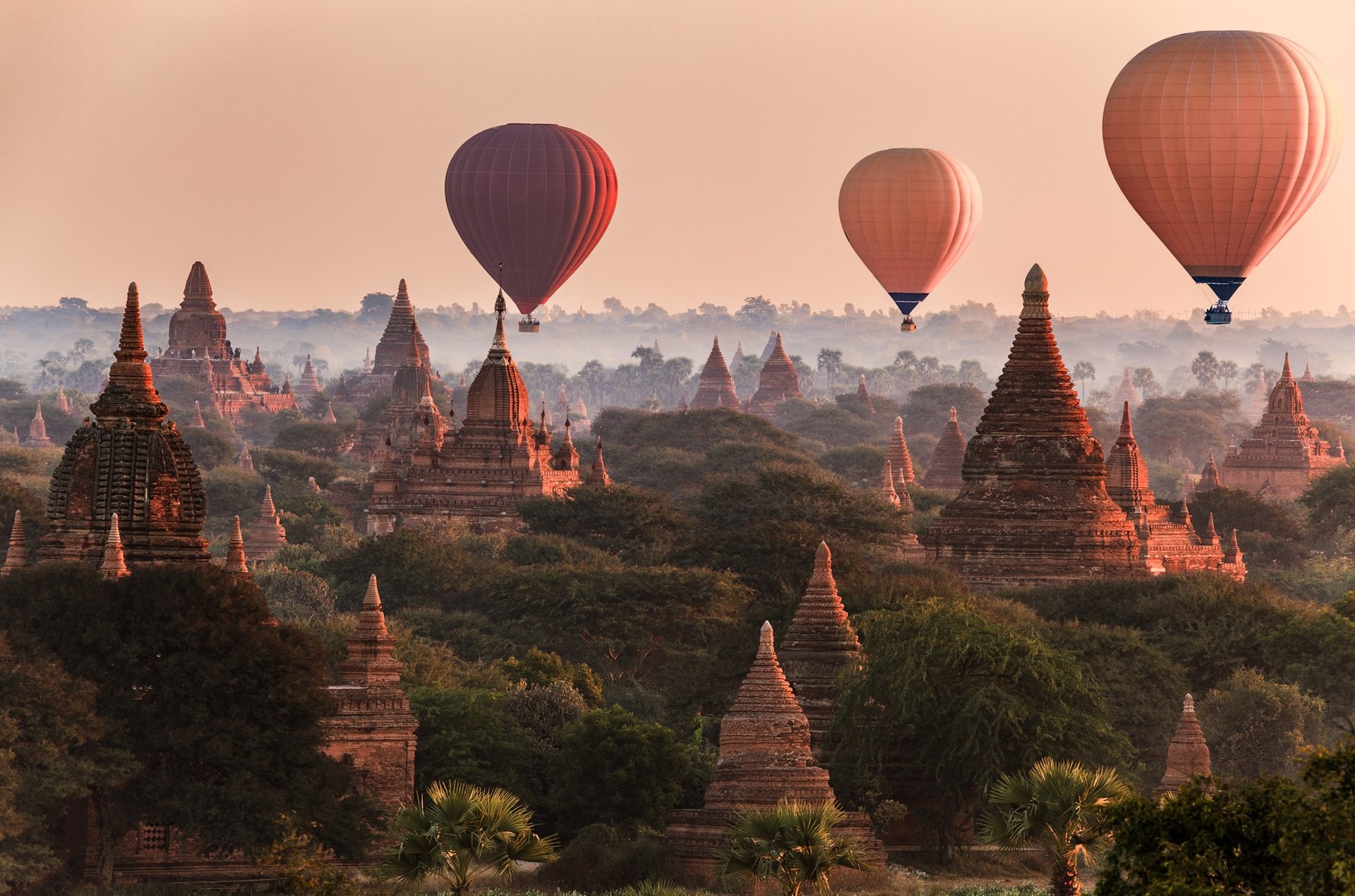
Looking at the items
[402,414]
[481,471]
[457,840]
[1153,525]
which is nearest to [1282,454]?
[402,414]

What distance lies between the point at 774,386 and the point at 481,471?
314 ft

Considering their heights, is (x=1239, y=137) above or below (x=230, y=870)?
above

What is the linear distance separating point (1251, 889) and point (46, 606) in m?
19.0

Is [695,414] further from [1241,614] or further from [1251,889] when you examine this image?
[1251,889]

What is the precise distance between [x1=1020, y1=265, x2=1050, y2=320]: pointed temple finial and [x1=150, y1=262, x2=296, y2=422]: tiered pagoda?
10043cm

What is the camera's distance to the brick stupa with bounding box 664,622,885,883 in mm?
38969

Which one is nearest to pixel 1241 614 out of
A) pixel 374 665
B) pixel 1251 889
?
pixel 374 665

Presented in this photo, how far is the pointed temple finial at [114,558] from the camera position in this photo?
1703 inches

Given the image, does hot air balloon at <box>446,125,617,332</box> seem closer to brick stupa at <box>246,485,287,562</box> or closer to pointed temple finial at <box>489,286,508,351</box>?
pointed temple finial at <box>489,286,508,351</box>

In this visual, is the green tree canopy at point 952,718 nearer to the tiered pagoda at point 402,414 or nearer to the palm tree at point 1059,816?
the palm tree at point 1059,816

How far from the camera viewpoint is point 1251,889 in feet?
85.4

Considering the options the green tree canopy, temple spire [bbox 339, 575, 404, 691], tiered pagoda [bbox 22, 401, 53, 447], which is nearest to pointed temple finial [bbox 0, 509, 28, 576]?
temple spire [bbox 339, 575, 404, 691]

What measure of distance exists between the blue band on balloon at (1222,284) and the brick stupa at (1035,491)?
7.01m

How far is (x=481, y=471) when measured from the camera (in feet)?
287
